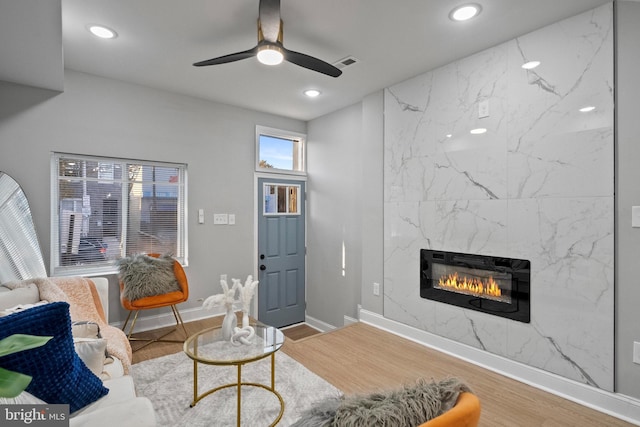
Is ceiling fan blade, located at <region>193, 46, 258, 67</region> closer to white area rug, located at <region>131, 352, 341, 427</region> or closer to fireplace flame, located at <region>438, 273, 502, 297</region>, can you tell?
white area rug, located at <region>131, 352, 341, 427</region>

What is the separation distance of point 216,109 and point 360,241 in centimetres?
246

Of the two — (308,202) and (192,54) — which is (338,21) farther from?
(308,202)

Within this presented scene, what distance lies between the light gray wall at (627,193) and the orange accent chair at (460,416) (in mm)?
1804

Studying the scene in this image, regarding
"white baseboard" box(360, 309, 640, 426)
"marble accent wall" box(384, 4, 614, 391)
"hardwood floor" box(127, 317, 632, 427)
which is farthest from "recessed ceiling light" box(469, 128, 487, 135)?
"hardwood floor" box(127, 317, 632, 427)

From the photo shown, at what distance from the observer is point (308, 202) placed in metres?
4.87

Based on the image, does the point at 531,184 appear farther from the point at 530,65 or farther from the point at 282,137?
the point at 282,137

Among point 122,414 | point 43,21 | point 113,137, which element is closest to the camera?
point 122,414

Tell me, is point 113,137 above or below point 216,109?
below

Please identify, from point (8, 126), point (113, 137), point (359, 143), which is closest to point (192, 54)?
point (113, 137)

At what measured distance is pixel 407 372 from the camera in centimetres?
265

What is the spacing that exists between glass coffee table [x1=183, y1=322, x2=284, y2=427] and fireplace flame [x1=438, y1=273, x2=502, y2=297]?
5.43ft

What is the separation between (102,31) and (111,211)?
1796 mm

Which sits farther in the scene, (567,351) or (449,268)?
(449,268)

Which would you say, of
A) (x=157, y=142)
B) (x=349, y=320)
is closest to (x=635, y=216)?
(x=349, y=320)
